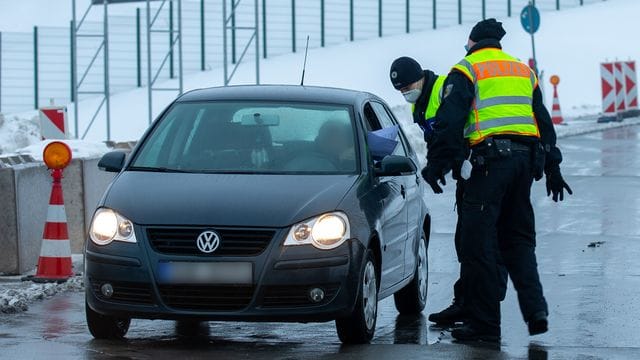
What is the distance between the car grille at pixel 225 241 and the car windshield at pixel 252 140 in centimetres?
86

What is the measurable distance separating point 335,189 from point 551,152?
1.30m

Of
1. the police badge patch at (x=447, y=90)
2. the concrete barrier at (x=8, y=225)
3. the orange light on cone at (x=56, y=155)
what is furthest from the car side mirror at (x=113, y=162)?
the concrete barrier at (x=8, y=225)

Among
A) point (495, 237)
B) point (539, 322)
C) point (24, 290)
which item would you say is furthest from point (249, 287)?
point (24, 290)

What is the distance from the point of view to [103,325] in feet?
28.8

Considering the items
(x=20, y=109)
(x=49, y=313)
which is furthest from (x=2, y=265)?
(x=20, y=109)

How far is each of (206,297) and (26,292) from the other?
9.95ft

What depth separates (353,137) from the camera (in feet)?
30.7

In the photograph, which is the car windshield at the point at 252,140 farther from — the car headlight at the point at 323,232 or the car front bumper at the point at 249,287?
the car front bumper at the point at 249,287

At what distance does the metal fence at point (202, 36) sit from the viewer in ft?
124

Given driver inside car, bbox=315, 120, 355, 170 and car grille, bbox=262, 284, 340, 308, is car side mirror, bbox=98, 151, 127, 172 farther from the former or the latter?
car grille, bbox=262, 284, 340, 308

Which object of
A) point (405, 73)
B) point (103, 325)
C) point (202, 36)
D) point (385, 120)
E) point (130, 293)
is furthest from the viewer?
point (202, 36)

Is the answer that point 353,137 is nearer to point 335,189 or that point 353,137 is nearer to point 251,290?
point 335,189

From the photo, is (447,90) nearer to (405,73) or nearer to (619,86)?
(405,73)

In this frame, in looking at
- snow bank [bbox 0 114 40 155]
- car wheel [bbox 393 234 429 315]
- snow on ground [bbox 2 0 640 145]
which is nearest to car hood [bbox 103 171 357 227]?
car wheel [bbox 393 234 429 315]
